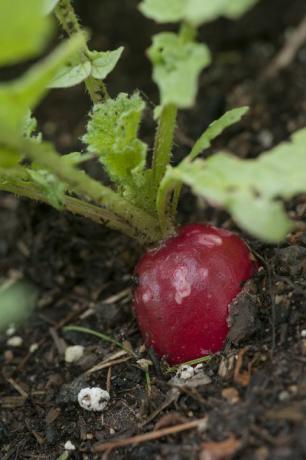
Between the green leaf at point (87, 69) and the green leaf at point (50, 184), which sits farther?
the green leaf at point (87, 69)

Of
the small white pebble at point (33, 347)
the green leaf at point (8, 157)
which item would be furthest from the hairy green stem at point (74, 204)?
the small white pebble at point (33, 347)

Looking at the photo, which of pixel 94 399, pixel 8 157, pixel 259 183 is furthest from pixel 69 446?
pixel 259 183

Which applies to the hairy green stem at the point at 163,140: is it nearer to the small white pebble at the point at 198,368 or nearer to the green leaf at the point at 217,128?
the green leaf at the point at 217,128

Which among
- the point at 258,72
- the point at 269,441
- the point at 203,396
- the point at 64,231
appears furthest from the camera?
the point at 258,72

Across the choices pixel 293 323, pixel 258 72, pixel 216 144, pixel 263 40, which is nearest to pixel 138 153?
pixel 293 323

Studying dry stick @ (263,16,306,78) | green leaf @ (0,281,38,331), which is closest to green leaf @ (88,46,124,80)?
green leaf @ (0,281,38,331)

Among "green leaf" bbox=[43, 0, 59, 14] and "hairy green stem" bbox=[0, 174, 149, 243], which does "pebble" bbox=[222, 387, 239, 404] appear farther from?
"green leaf" bbox=[43, 0, 59, 14]

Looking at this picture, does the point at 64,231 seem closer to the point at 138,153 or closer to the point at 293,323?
the point at 138,153
